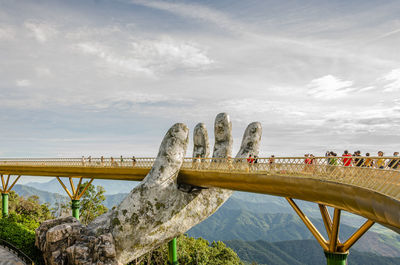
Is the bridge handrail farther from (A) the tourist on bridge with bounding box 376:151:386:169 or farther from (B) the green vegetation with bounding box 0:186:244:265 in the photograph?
(A) the tourist on bridge with bounding box 376:151:386:169

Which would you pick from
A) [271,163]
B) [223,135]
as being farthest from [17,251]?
[271,163]

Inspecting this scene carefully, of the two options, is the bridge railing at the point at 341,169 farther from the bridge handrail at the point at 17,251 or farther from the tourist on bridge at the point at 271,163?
the bridge handrail at the point at 17,251

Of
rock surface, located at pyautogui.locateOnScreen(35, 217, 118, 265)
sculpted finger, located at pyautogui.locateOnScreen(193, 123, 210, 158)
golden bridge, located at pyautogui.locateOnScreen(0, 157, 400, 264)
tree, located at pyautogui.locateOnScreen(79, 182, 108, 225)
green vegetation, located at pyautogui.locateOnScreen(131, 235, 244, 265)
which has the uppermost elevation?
sculpted finger, located at pyautogui.locateOnScreen(193, 123, 210, 158)

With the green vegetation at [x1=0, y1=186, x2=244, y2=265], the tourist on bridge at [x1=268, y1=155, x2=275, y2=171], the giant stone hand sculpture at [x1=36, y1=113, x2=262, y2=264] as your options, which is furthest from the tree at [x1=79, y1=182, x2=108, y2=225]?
the tourist on bridge at [x1=268, y1=155, x2=275, y2=171]

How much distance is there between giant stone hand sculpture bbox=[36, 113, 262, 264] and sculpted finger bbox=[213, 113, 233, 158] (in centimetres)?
402

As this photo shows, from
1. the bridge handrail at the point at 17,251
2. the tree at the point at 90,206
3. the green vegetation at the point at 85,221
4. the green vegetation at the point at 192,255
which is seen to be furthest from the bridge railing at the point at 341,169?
the tree at the point at 90,206

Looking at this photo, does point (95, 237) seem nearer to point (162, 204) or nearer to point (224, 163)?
point (162, 204)

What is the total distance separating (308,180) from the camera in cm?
1232

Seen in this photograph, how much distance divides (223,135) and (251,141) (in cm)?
229

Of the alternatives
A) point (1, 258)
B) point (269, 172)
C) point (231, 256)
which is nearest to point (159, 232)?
point (269, 172)

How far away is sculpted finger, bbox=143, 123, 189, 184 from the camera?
1888 cm

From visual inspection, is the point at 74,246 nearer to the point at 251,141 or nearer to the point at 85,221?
the point at 251,141

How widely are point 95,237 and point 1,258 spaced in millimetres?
9420

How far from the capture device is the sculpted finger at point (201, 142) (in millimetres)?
23812
